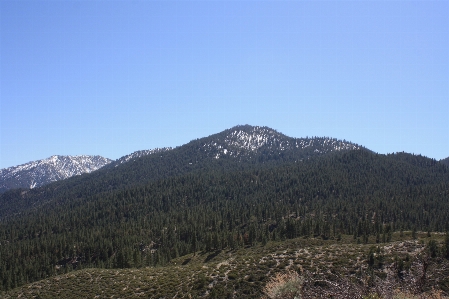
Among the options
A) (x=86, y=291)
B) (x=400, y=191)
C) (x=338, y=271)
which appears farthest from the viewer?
(x=400, y=191)

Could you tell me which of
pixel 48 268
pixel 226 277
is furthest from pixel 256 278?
pixel 48 268

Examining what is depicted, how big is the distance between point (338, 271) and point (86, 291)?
137 feet

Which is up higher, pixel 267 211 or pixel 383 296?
pixel 383 296

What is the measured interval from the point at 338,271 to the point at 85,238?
129197 millimetres

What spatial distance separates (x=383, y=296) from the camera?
43.8 feet

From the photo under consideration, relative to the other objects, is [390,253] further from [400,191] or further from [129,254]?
[400,191]

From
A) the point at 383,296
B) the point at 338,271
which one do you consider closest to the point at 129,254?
the point at 338,271

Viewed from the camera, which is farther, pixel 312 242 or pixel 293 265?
pixel 312 242

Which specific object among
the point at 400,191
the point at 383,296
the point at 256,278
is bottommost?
the point at 400,191

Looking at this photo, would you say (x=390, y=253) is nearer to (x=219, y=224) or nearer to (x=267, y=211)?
(x=219, y=224)

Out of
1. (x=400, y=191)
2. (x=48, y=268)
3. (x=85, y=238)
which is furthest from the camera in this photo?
(x=400, y=191)

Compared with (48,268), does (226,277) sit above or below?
above

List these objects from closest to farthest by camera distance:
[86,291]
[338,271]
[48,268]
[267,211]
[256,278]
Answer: [338,271]
[256,278]
[86,291]
[48,268]
[267,211]

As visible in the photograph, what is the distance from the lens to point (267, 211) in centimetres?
16225
